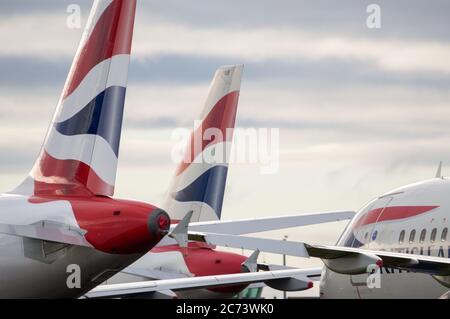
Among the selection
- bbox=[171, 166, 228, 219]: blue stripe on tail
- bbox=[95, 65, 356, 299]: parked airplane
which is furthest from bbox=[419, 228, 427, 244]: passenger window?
bbox=[171, 166, 228, 219]: blue stripe on tail

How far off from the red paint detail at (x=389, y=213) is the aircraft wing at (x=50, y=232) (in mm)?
7335

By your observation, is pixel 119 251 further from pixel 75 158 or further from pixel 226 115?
pixel 226 115

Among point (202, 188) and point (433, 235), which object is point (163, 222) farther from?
point (202, 188)

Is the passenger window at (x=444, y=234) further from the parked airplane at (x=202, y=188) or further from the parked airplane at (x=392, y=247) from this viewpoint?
the parked airplane at (x=202, y=188)

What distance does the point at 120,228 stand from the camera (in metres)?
23.1

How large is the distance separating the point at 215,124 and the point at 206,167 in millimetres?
1836

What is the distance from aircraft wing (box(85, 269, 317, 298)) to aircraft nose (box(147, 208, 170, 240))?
11716 mm

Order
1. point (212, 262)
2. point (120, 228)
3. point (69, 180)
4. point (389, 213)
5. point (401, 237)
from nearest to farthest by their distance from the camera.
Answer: point (120, 228) < point (69, 180) < point (401, 237) < point (389, 213) < point (212, 262)

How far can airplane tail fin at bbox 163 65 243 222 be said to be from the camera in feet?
153

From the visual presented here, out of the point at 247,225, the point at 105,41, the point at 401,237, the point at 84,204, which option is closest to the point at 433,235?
the point at 401,237

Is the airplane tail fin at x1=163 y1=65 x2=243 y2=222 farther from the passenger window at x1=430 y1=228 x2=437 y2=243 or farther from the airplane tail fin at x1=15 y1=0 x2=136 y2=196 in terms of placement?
the passenger window at x1=430 y1=228 x2=437 y2=243

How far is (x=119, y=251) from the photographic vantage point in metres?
23.4

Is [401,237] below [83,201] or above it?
below
